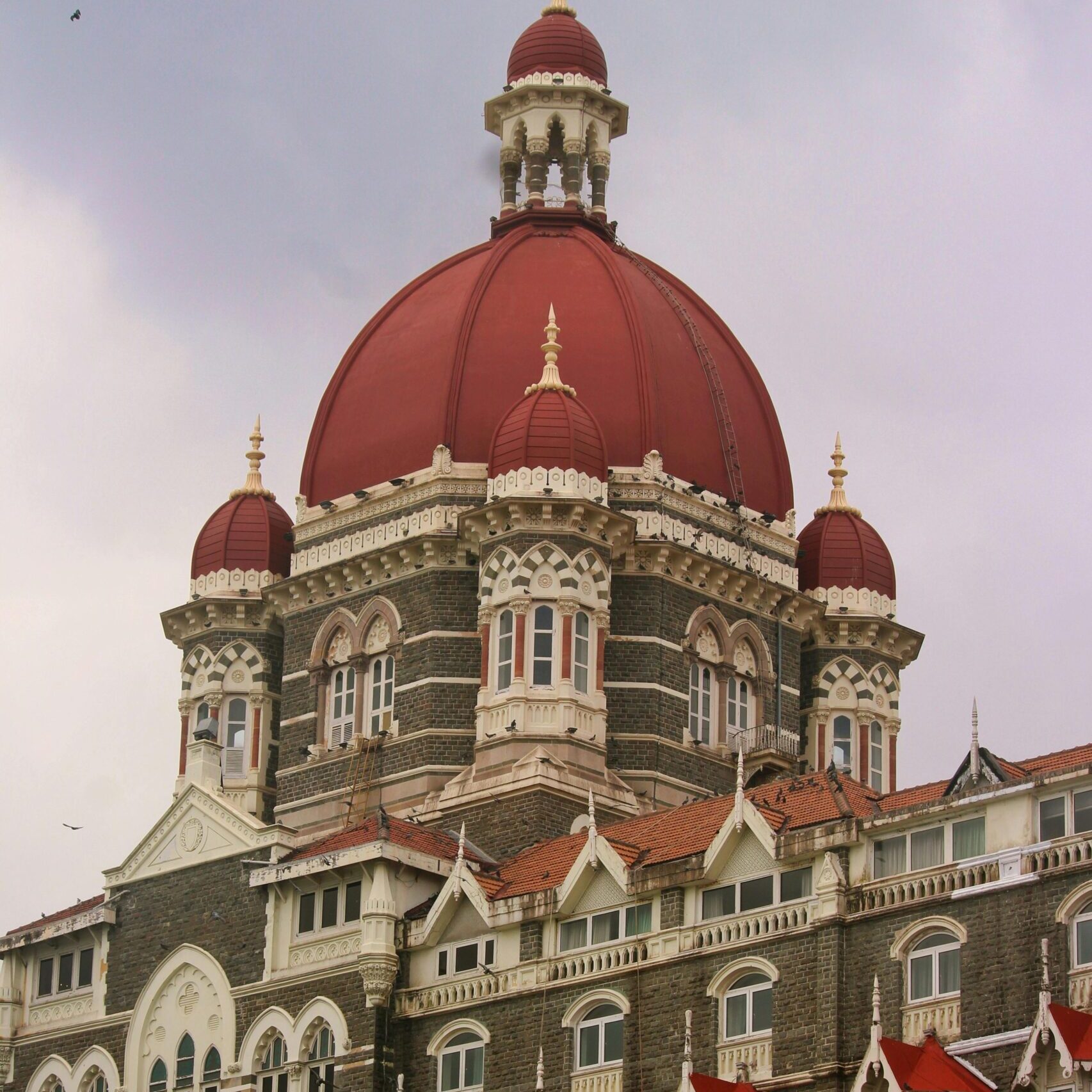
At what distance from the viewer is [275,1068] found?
57.5 m

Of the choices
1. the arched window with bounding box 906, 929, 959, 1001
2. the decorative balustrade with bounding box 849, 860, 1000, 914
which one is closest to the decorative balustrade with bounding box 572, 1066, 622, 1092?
the decorative balustrade with bounding box 849, 860, 1000, 914

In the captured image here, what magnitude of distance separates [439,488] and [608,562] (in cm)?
460

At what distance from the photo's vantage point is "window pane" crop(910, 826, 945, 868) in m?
49.3

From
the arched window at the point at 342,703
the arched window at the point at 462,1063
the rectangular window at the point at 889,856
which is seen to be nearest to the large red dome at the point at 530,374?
the arched window at the point at 342,703

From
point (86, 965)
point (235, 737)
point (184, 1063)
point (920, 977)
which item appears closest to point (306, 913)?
point (184, 1063)

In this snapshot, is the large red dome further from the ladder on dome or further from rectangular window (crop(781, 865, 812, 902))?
rectangular window (crop(781, 865, 812, 902))

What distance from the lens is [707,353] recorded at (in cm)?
6956

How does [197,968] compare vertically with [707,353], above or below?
below

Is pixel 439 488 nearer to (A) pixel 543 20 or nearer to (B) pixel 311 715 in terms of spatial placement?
(B) pixel 311 715

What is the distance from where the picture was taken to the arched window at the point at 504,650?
6256 centimetres

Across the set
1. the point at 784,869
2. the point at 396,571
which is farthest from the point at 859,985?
the point at 396,571

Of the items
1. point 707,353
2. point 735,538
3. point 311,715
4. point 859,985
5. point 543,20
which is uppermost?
point 543,20

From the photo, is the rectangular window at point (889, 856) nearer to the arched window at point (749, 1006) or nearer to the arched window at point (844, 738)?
the arched window at point (749, 1006)

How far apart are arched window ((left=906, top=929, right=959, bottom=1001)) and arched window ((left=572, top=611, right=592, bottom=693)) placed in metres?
15.3
